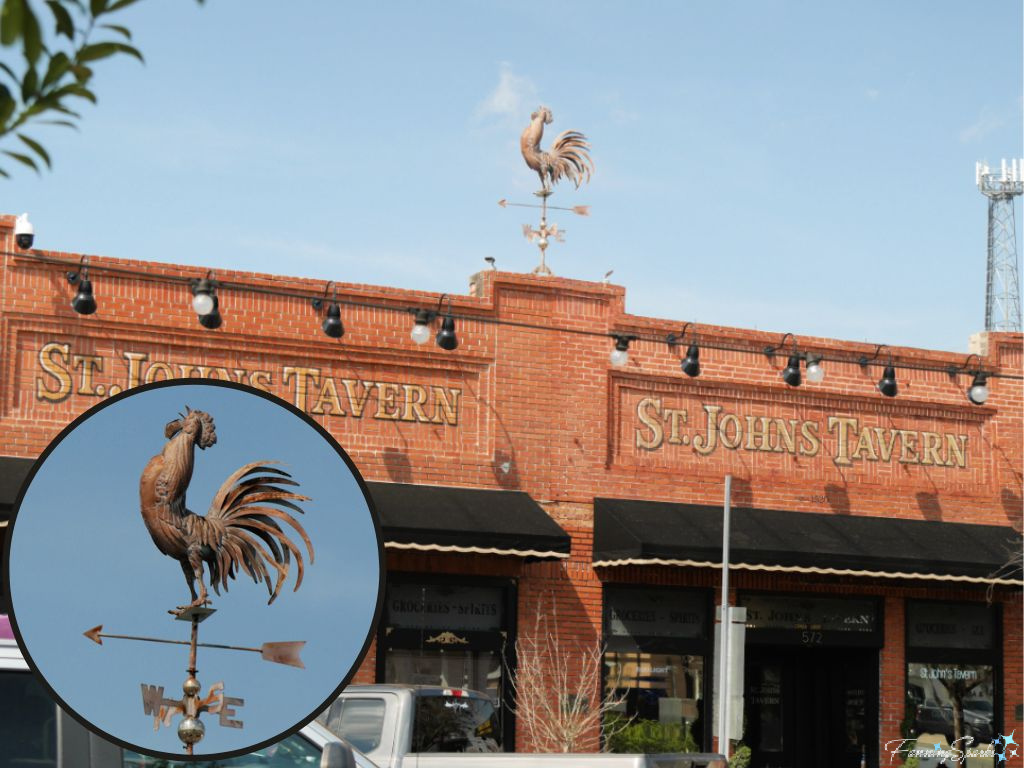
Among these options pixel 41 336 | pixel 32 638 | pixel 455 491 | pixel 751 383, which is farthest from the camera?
pixel 751 383

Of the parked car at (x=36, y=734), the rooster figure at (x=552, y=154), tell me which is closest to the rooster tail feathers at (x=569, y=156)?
the rooster figure at (x=552, y=154)

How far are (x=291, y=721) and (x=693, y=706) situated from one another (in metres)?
16.0

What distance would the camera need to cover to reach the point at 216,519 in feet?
9.15

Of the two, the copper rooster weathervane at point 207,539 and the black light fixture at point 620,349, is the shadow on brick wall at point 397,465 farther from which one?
the copper rooster weathervane at point 207,539

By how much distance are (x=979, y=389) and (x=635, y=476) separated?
4.74 metres

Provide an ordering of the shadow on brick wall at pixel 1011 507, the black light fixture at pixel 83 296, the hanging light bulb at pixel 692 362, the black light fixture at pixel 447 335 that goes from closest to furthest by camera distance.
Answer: the black light fixture at pixel 83 296 < the black light fixture at pixel 447 335 < the hanging light bulb at pixel 692 362 < the shadow on brick wall at pixel 1011 507

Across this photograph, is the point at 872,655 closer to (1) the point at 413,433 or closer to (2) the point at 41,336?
(1) the point at 413,433

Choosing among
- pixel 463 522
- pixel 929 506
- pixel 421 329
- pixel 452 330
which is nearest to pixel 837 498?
pixel 929 506

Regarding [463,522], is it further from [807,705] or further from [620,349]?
[807,705]

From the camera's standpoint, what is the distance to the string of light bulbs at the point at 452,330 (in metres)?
16.3

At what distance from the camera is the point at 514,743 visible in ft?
58.0

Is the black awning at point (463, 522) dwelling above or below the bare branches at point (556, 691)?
above

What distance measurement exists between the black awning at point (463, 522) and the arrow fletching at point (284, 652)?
1319 centimetres

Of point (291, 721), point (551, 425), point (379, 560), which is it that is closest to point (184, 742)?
point (291, 721)
